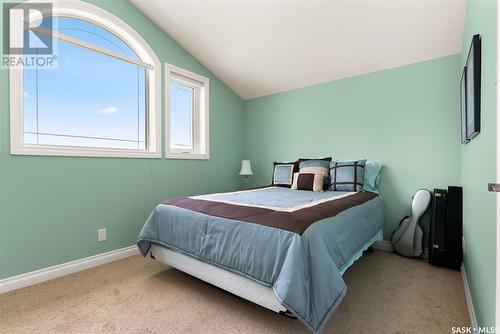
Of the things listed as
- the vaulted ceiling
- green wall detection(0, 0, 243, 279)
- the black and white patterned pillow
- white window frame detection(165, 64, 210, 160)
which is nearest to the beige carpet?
green wall detection(0, 0, 243, 279)

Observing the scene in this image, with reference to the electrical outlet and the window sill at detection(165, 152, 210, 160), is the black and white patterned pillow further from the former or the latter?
the electrical outlet

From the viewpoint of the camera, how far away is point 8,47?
6.28ft

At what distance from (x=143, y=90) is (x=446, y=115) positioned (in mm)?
3455

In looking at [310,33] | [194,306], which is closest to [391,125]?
[310,33]

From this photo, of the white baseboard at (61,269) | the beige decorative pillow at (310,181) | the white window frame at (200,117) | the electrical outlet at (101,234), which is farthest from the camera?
the white window frame at (200,117)

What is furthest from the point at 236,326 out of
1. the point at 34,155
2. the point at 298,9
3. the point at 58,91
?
the point at 298,9

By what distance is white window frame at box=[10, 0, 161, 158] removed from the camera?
193 centimetres

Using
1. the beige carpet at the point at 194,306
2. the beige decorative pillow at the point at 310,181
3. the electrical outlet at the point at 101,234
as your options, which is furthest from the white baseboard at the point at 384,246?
the electrical outlet at the point at 101,234

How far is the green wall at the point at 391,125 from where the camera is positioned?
2.52 m

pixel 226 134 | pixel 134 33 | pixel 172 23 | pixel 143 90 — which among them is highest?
pixel 172 23

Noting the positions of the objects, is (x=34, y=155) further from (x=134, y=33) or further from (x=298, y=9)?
(x=298, y=9)

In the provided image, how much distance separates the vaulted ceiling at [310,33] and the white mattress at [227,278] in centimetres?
213

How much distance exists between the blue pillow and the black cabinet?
1.91 feet

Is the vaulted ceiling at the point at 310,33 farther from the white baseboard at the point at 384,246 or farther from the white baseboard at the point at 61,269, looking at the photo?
the white baseboard at the point at 61,269
